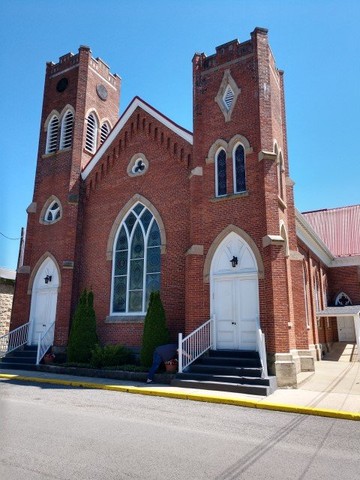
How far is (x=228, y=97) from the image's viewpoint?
13930 mm

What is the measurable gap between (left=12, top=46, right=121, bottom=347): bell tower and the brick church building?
A: 6 centimetres

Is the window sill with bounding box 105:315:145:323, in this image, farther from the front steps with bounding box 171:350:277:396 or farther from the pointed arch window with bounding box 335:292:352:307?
the pointed arch window with bounding box 335:292:352:307

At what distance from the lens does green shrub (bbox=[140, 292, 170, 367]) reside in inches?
482

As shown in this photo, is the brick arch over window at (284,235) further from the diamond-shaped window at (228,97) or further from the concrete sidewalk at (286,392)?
the diamond-shaped window at (228,97)

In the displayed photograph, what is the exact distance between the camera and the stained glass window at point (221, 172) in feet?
43.4

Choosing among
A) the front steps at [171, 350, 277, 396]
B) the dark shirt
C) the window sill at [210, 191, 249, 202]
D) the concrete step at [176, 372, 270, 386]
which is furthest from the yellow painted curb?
the window sill at [210, 191, 249, 202]

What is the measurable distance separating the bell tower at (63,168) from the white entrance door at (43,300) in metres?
0.06

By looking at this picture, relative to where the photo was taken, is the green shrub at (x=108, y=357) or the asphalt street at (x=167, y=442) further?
the green shrub at (x=108, y=357)

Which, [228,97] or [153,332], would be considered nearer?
[153,332]

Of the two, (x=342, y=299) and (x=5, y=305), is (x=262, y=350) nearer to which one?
(x=342, y=299)

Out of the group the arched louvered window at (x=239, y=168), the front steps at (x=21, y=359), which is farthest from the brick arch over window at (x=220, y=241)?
the front steps at (x=21, y=359)

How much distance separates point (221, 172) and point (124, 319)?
21.7ft

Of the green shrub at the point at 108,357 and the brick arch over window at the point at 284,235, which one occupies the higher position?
the brick arch over window at the point at 284,235

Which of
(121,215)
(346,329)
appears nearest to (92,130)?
(121,215)
